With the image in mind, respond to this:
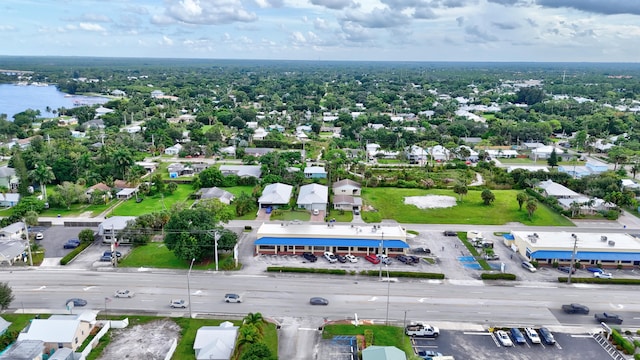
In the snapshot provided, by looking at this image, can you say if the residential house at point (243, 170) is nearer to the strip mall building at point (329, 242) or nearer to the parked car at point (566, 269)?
the strip mall building at point (329, 242)

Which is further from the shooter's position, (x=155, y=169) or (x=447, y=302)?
(x=155, y=169)

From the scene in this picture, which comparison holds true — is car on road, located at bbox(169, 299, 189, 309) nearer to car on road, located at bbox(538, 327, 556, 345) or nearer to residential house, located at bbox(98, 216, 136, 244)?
residential house, located at bbox(98, 216, 136, 244)

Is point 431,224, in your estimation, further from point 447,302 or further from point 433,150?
point 433,150

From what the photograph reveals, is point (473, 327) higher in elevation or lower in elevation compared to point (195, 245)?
lower

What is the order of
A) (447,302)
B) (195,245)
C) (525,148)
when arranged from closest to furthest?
(447,302) < (195,245) < (525,148)

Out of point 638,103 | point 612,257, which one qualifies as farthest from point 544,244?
point 638,103
